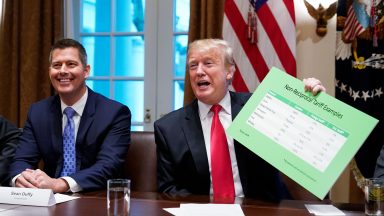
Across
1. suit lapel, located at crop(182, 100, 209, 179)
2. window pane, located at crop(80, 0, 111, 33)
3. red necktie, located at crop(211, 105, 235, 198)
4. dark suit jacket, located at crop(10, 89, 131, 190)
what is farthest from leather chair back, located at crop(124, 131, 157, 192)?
window pane, located at crop(80, 0, 111, 33)

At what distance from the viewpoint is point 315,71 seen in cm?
346

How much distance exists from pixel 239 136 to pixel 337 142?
36cm

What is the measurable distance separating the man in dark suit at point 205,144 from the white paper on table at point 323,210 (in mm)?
405

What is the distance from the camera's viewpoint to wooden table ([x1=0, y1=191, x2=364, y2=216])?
1412mm

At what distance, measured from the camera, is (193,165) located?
6.72 ft

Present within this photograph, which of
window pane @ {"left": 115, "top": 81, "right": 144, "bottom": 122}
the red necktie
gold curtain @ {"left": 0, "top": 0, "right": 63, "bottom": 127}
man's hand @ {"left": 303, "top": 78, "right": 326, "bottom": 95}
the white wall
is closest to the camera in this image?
man's hand @ {"left": 303, "top": 78, "right": 326, "bottom": 95}

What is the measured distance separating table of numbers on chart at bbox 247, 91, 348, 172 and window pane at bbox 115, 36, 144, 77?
2.53 m

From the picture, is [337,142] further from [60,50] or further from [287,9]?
[287,9]

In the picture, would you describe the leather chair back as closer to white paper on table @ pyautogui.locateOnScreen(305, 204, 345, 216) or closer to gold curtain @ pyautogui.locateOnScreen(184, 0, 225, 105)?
white paper on table @ pyautogui.locateOnScreen(305, 204, 345, 216)

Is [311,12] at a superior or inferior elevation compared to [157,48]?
superior

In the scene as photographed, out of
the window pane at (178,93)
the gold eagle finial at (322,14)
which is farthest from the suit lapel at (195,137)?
the window pane at (178,93)

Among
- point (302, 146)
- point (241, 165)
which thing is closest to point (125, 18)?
point (241, 165)

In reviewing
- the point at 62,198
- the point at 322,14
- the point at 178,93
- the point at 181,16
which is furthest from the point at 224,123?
the point at 181,16

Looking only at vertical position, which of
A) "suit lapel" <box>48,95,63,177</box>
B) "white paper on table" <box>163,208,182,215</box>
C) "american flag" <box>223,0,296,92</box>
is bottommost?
"white paper on table" <box>163,208,182,215</box>
